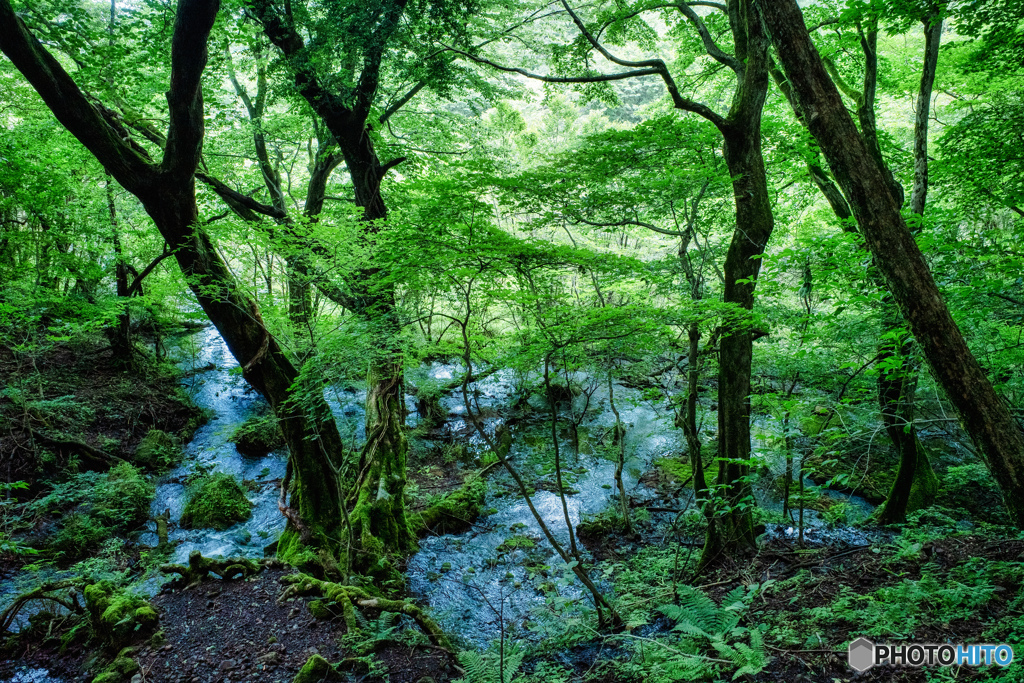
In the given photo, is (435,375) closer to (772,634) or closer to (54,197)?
(54,197)

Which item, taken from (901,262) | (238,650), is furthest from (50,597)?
(901,262)

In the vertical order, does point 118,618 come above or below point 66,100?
below

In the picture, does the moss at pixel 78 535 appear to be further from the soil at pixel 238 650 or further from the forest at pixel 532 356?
the soil at pixel 238 650

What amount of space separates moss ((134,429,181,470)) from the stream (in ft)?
0.95

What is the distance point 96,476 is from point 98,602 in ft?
17.6

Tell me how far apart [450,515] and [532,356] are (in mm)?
4321

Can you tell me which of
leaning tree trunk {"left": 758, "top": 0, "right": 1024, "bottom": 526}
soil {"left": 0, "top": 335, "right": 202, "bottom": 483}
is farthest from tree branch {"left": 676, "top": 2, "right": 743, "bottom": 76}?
soil {"left": 0, "top": 335, "right": 202, "bottom": 483}

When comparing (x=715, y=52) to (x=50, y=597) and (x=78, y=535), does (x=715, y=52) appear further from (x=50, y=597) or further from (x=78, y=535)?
(x=78, y=535)

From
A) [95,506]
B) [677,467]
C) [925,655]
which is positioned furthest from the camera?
[677,467]

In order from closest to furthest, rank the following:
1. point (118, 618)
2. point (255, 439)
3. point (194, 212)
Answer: point (118, 618) → point (194, 212) → point (255, 439)

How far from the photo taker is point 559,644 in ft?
16.5

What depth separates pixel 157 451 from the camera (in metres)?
10.3

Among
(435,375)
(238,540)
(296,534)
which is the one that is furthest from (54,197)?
(435,375)

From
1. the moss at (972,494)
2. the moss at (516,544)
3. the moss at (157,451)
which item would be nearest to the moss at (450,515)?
the moss at (516,544)
